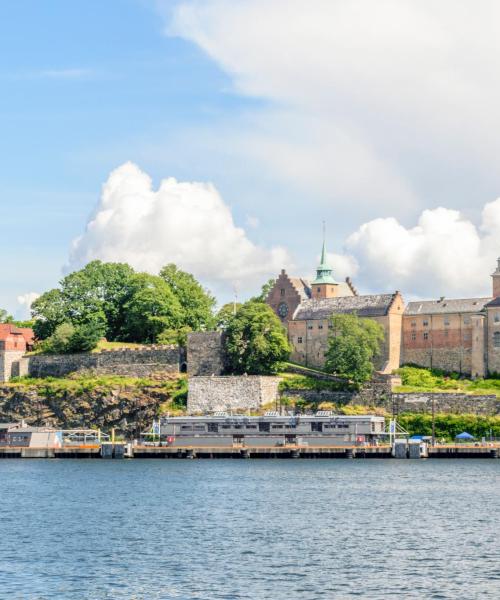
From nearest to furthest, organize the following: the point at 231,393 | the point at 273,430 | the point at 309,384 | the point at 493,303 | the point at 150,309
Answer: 1. the point at 273,430
2. the point at 493,303
3. the point at 309,384
4. the point at 231,393
5. the point at 150,309

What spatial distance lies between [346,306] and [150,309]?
2218cm

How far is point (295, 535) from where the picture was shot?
186 feet

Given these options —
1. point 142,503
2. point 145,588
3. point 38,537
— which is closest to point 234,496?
point 142,503

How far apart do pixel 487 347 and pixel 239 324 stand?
24.8 metres

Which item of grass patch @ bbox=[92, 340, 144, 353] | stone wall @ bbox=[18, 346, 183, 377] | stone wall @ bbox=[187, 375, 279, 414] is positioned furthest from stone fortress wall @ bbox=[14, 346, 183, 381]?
stone wall @ bbox=[187, 375, 279, 414]

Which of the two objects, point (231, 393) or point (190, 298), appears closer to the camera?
point (231, 393)

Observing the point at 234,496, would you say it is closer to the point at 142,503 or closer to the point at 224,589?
the point at 142,503

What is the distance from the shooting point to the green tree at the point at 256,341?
4648 inches

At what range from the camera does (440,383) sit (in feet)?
376

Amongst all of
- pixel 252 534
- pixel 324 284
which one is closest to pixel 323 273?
pixel 324 284

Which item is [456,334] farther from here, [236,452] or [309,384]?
[236,452]

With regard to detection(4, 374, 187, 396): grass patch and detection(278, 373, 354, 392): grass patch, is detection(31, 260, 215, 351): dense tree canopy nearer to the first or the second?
detection(4, 374, 187, 396): grass patch

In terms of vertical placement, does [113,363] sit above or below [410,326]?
below

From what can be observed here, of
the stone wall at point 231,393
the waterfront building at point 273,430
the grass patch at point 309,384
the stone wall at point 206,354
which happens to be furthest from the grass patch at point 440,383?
the stone wall at point 206,354
